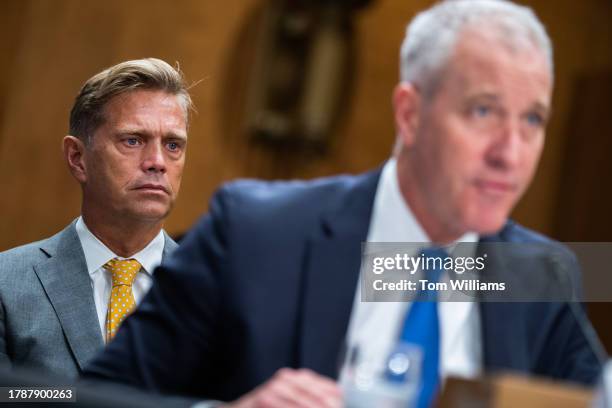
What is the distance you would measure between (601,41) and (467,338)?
15.9 feet

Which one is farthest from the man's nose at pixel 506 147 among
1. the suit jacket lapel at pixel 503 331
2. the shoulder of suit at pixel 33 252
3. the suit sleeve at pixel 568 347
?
the shoulder of suit at pixel 33 252

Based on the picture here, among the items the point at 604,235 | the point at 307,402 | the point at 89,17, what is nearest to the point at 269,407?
the point at 307,402

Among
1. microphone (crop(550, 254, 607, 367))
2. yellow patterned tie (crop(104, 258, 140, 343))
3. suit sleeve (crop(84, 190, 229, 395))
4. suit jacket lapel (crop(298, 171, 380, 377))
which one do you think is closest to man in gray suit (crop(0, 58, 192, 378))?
yellow patterned tie (crop(104, 258, 140, 343))

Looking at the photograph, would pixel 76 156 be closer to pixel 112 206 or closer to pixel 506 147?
pixel 112 206

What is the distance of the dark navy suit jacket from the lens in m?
1.79

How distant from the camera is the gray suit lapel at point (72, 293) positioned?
92.6 inches

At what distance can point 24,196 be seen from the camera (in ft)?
14.3

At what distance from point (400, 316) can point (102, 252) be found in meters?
1.02

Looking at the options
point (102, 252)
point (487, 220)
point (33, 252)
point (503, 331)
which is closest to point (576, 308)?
point (503, 331)

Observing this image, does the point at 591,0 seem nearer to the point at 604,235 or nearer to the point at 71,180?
the point at 604,235

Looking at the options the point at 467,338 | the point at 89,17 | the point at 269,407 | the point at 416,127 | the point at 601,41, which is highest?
the point at 601,41

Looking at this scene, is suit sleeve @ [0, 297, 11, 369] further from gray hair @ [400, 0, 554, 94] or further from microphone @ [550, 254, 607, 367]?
microphone @ [550, 254, 607, 367]

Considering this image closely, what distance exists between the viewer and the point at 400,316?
183cm

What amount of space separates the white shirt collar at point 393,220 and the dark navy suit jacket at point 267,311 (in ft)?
0.07
